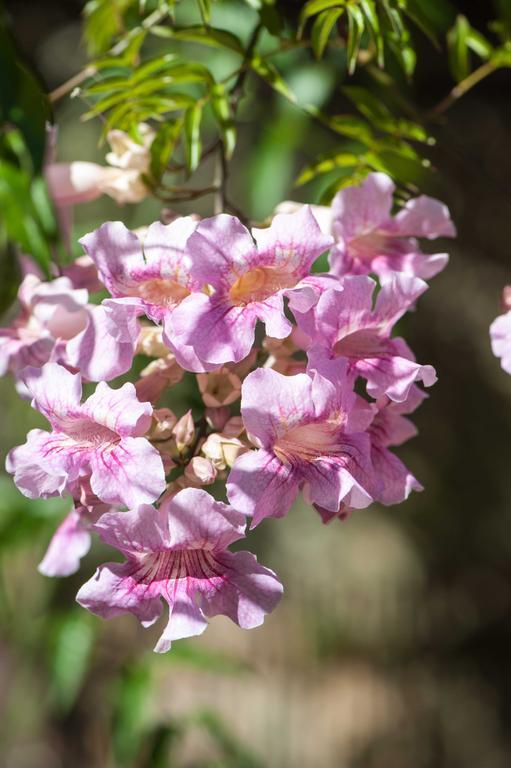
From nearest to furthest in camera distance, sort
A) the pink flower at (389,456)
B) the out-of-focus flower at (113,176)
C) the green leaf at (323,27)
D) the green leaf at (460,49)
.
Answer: the pink flower at (389,456), the green leaf at (323,27), the out-of-focus flower at (113,176), the green leaf at (460,49)

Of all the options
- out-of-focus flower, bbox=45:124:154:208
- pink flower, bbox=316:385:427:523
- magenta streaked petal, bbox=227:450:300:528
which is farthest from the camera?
out-of-focus flower, bbox=45:124:154:208

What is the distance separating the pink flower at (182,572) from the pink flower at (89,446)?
27mm

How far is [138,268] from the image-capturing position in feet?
2.50

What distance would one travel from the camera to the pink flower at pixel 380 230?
2.88 ft

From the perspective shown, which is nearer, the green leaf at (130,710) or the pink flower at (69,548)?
the pink flower at (69,548)

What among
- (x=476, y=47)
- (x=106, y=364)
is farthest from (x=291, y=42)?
(x=106, y=364)

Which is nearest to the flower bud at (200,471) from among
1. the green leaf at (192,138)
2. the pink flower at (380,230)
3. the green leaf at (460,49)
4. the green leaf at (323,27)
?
the pink flower at (380,230)

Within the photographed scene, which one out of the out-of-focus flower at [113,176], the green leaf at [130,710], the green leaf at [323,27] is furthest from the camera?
the green leaf at [130,710]

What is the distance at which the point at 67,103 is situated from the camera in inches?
71.1

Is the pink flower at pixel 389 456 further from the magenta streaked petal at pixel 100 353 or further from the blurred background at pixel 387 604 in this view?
the blurred background at pixel 387 604

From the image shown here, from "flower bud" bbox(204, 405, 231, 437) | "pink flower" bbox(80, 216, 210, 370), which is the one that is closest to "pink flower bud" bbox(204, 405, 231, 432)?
"flower bud" bbox(204, 405, 231, 437)

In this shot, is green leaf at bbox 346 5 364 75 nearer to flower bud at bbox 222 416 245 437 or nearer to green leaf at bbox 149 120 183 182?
green leaf at bbox 149 120 183 182

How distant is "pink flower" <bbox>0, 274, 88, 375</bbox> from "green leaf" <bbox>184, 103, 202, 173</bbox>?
18 centimetres

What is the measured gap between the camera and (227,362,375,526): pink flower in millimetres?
689
